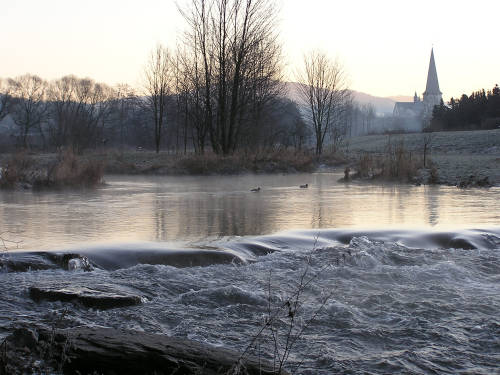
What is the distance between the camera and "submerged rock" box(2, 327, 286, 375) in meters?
3.04

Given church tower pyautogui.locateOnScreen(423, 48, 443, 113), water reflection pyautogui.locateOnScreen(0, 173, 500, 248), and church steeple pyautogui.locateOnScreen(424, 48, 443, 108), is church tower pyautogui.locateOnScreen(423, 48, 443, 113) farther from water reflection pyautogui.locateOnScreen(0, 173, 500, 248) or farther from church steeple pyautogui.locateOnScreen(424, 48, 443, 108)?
water reflection pyautogui.locateOnScreen(0, 173, 500, 248)

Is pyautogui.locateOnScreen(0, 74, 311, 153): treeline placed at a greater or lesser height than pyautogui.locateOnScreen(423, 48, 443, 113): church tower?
lesser

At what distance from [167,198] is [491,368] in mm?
9945

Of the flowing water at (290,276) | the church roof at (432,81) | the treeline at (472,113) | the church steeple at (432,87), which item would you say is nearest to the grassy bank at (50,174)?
the flowing water at (290,276)

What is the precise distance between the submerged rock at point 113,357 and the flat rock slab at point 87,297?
1.19 meters

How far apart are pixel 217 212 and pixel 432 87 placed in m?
139

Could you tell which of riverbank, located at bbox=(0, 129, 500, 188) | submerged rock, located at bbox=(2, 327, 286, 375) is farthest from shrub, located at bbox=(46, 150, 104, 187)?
submerged rock, located at bbox=(2, 327, 286, 375)

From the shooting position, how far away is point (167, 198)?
12836 millimetres

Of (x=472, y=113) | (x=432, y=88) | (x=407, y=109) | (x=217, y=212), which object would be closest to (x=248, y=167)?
(x=217, y=212)

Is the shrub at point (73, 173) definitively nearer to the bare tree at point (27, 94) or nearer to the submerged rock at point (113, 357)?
the submerged rock at point (113, 357)

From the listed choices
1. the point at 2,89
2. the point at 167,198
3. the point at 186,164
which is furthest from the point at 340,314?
the point at 2,89

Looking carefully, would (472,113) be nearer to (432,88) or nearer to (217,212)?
(217,212)

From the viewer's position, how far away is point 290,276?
5555 mm

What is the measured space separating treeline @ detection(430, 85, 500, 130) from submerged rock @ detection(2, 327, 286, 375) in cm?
5572
